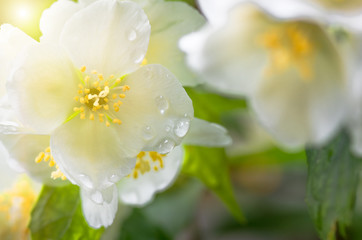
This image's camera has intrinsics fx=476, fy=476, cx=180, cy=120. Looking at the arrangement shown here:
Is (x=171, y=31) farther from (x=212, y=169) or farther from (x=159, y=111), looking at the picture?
(x=212, y=169)

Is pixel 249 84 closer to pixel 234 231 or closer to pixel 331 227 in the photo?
pixel 331 227

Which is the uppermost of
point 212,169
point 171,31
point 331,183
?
point 171,31

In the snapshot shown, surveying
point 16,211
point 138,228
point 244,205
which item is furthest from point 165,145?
point 244,205

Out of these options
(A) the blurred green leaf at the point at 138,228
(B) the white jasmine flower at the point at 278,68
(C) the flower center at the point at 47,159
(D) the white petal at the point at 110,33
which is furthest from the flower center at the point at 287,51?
(A) the blurred green leaf at the point at 138,228

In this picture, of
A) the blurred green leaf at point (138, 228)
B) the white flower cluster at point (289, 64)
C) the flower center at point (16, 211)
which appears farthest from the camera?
the blurred green leaf at point (138, 228)

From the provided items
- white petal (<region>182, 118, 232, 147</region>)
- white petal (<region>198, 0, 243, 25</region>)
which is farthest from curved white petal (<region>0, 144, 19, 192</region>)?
white petal (<region>198, 0, 243, 25</region>)

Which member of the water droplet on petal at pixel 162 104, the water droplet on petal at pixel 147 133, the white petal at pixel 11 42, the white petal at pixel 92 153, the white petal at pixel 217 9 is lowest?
the white petal at pixel 92 153

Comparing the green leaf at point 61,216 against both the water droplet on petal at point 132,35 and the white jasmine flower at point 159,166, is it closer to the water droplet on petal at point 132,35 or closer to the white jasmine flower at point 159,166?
the white jasmine flower at point 159,166
